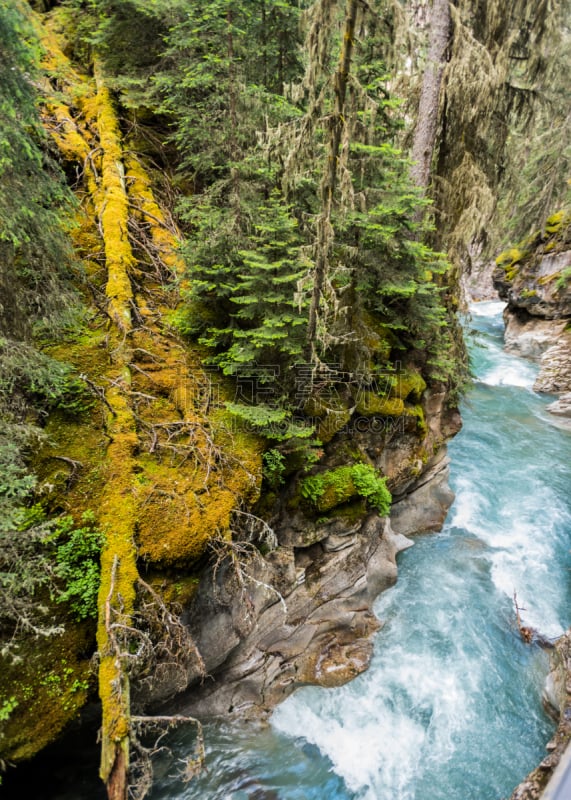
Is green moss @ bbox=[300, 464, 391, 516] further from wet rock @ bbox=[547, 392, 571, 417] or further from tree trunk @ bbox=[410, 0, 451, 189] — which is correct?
wet rock @ bbox=[547, 392, 571, 417]

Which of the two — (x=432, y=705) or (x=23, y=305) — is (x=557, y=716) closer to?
(x=432, y=705)

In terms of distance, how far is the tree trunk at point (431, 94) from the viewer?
26.0 feet

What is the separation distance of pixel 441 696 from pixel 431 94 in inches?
476

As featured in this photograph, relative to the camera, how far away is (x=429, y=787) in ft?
18.3

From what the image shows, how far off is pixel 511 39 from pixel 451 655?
12733 mm

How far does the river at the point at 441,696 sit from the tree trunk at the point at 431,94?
29.2 feet

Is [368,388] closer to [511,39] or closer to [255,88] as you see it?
[255,88]

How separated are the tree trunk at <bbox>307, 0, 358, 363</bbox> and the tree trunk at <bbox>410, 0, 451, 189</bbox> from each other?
12.5 ft

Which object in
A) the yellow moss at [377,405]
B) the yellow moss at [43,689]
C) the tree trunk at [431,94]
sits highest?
the tree trunk at [431,94]

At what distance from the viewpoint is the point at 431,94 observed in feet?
26.8

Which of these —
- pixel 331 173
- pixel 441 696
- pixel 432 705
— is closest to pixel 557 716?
pixel 441 696

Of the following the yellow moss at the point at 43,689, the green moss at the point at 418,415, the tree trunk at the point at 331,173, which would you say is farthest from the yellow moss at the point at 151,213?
the yellow moss at the point at 43,689

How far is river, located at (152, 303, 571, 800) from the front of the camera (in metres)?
5.60

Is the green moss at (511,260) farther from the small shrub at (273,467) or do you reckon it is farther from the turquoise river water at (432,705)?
the small shrub at (273,467)
